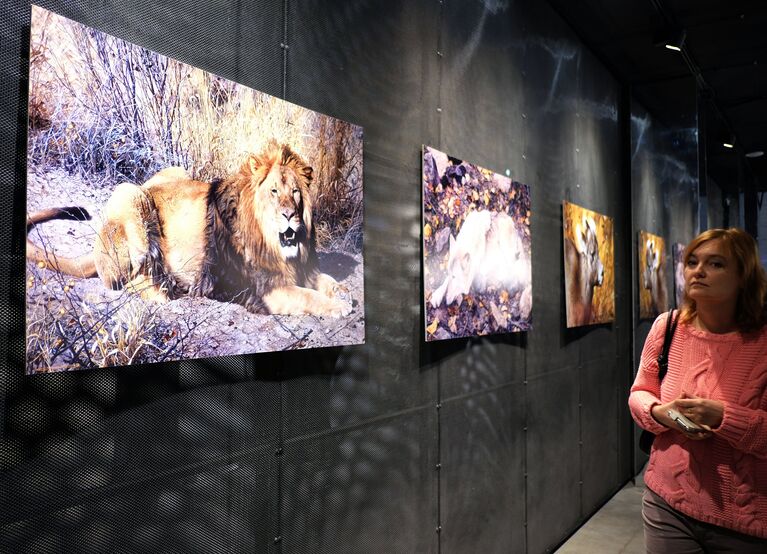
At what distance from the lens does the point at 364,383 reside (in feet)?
7.70

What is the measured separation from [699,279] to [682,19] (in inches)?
138

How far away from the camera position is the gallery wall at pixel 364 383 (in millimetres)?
1395

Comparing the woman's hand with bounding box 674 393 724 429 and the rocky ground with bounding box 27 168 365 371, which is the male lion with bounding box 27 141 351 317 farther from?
the woman's hand with bounding box 674 393 724 429

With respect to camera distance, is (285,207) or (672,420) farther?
(285,207)

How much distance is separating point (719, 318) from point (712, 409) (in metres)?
0.33

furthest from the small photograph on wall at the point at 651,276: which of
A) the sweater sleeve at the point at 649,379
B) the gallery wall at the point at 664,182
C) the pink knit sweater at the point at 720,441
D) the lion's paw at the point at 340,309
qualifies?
the lion's paw at the point at 340,309

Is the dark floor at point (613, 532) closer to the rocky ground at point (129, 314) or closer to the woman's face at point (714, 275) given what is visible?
the woman's face at point (714, 275)

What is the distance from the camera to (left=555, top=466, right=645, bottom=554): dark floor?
406cm

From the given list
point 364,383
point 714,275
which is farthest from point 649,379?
point 364,383

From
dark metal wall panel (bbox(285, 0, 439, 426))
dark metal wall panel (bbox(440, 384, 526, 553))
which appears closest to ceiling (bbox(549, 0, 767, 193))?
dark metal wall panel (bbox(285, 0, 439, 426))

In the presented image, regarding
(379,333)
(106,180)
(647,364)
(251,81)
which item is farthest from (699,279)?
(106,180)

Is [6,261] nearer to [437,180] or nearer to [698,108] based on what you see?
[437,180]

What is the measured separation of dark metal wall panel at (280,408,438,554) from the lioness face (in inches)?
25.9

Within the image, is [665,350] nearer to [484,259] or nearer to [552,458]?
[484,259]
